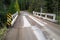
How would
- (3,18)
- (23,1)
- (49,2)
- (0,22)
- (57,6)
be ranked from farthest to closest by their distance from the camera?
(23,1), (49,2), (57,6), (3,18), (0,22)

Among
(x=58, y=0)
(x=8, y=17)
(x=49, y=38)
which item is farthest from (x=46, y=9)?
(x=49, y=38)

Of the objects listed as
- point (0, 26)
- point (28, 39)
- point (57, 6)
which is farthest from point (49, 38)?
point (57, 6)

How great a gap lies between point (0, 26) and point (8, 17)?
1.57 metres

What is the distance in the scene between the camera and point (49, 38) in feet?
30.6

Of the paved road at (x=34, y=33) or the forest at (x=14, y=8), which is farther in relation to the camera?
the forest at (x=14, y=8)

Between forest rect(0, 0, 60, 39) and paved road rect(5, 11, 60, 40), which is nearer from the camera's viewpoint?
paved road rect(5, 11, 60, 40)

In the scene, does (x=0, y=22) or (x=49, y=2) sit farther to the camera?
(x=49, y=2)

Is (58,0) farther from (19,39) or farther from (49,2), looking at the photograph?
(19,39)

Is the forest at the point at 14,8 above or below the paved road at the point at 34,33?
above

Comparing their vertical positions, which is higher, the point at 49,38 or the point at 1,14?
the point at 1,14

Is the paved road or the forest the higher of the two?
the forest

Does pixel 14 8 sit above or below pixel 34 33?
above

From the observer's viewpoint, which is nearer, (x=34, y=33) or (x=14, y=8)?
(x=34, y=33)

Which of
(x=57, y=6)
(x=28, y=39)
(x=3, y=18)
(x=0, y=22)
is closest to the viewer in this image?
(x=28, y=39)
